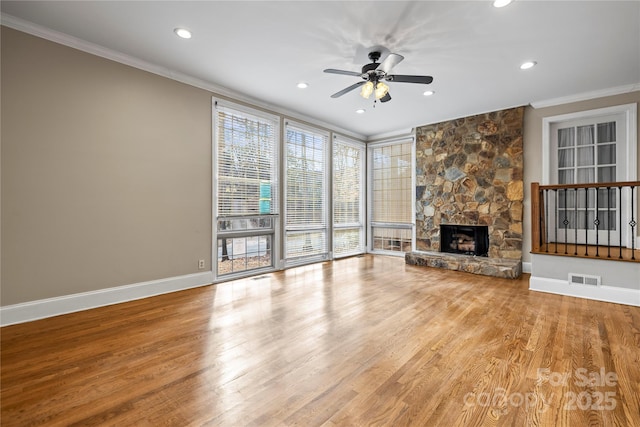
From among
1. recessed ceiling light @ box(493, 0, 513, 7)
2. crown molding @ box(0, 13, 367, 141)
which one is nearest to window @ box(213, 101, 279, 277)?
crown molding @ box(0, 13, 367, 141)

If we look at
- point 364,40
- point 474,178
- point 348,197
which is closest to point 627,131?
point 474,178

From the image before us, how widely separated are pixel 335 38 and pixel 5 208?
147 inches

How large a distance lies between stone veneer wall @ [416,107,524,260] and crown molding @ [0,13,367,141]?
9.89 feet

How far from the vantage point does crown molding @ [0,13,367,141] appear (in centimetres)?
282

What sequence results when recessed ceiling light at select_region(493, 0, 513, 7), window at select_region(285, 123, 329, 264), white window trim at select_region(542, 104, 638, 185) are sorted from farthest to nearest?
window at select_region(285, 123, 329, 264)
white window trim at select_region(542, 104, 638, 185)
recessed ceiling light at select_region(493, 0, 513, 7)

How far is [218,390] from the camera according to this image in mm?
1802

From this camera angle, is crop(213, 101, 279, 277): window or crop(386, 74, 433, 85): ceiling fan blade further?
crop(213, 101, 279, 277): window

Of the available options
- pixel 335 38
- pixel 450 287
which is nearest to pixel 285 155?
pixel 335 38

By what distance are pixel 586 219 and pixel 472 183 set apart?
1972 mm

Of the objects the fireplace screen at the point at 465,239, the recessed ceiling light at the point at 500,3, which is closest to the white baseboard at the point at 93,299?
the recessed ceiling light at the point at 500,3

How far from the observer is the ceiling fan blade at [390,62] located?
2871mm

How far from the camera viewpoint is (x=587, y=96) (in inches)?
179

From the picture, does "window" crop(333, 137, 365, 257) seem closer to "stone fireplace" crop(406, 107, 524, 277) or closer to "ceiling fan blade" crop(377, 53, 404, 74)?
"stone fireplace" crop(406, 107, 524, 277)

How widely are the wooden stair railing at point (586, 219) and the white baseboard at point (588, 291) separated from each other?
0.39 meters
